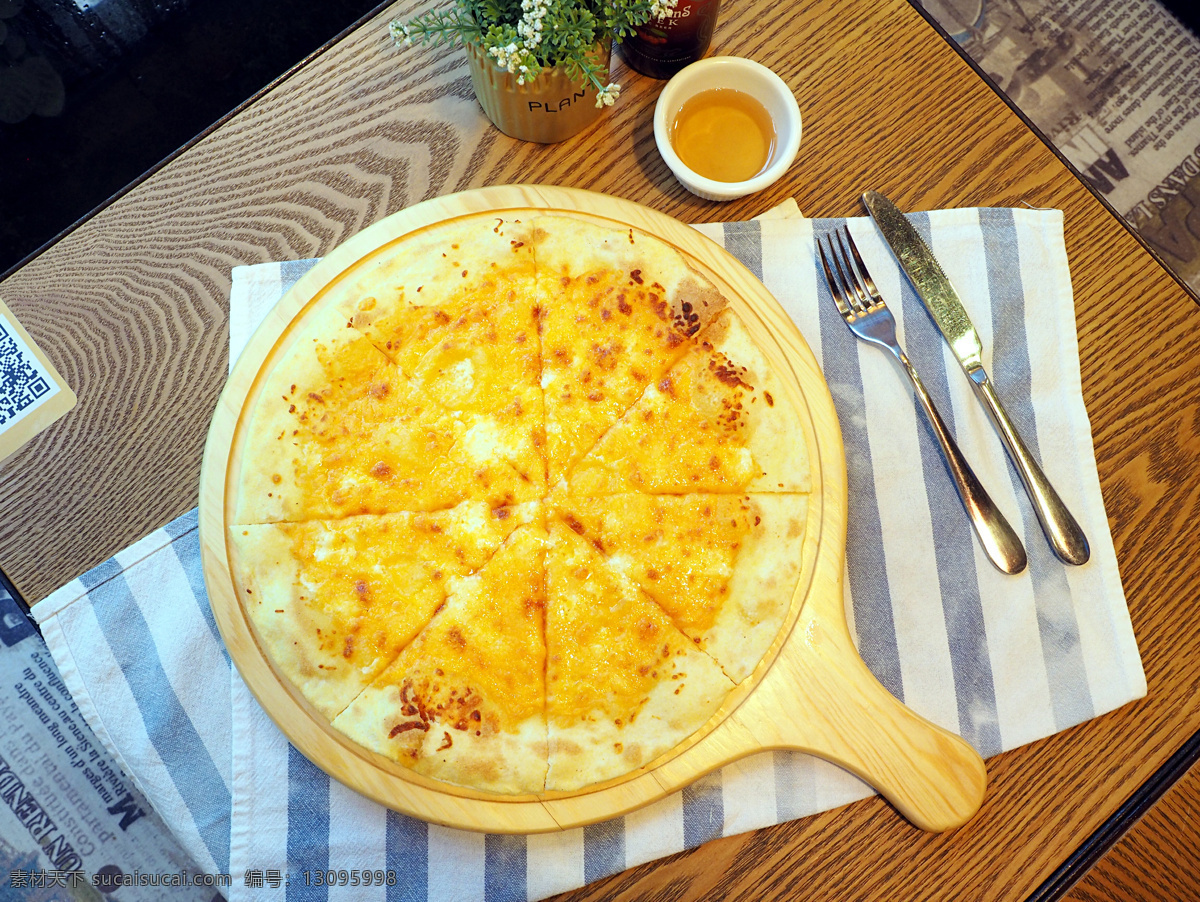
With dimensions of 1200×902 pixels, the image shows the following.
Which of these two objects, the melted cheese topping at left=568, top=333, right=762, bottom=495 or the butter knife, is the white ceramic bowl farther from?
the melted cheese topping at left=568, top=333, right=762, bottom=495

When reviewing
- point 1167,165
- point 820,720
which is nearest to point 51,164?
point 820,720

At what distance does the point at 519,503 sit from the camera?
234 cm

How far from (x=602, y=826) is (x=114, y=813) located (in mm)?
1679

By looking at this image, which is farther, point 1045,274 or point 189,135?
point 189,135

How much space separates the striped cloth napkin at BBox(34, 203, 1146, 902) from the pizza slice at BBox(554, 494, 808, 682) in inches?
12.4

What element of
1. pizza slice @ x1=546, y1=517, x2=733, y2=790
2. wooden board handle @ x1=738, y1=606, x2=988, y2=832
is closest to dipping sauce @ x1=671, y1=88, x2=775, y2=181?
pizza slice @ x1=546, y1=517, x2=733, y2=790

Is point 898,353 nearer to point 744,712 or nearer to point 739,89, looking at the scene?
point 739,89

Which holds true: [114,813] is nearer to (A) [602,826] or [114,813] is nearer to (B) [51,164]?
(A) [602,826]

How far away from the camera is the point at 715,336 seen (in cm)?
234

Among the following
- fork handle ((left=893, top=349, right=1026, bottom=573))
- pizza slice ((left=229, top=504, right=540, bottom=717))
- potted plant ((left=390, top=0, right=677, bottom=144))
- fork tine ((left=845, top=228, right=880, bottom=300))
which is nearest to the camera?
potted plant ((left=390, top=0, right=677, bottom=144))

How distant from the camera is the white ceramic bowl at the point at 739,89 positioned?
2.40 meters

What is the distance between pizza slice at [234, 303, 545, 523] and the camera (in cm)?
224

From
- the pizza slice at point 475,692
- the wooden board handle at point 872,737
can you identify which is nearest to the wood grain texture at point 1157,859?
the wooden board handle at point 872,737

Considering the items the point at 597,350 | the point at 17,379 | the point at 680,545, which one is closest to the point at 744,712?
the point at 680,545
